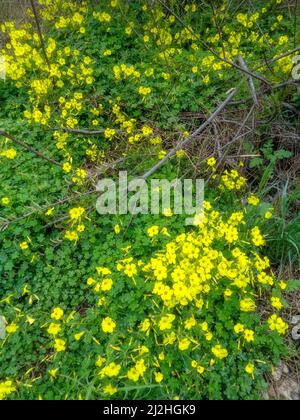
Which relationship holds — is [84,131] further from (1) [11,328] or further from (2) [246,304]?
(2) [246,304]

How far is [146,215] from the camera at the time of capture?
2939 mm

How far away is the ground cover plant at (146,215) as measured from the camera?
2.28 meters

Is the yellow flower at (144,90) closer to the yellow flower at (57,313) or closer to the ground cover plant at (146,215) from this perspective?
the ground cover plant at (146,215)

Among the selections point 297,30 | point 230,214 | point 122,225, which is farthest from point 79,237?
point 297,30

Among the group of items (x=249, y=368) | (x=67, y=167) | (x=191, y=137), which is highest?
(x=191, y=137)

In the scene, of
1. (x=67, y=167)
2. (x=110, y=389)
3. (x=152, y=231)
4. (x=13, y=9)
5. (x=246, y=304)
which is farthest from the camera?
(x=13, y=9)

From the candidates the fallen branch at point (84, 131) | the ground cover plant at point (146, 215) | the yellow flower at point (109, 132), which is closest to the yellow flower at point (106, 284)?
the ground cover plant at point (146, 215)

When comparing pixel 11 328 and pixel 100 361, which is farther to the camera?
pixel 11 328

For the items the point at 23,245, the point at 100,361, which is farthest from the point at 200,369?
the point at 23,245

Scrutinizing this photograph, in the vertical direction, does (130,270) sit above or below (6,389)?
above

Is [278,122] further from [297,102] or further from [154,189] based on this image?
[154,189]

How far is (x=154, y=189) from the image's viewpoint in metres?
3.04

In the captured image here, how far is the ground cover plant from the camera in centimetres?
228

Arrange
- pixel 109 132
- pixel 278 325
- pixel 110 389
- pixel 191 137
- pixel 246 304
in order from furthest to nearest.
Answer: pixel 109 132 → pixel 191 137 → pixel 246 304 → pixel 278 325 → pixel 110 389
